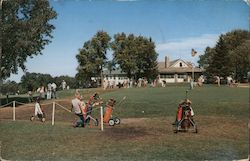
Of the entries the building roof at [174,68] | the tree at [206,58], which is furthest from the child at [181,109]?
the tree at [206,58]

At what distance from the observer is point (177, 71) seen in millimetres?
7477

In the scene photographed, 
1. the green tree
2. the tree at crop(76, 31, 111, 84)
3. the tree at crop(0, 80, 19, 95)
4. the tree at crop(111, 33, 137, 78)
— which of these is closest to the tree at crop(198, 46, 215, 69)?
the tree at crop(111, 33, 137, 78)

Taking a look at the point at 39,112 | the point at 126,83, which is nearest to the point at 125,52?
the point at 126,83

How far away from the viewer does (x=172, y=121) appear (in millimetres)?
7277

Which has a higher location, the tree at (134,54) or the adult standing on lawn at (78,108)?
the tree at (134,54)

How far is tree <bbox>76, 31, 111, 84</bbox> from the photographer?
23.5 ft

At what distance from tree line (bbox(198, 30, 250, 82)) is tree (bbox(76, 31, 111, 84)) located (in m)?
1.62

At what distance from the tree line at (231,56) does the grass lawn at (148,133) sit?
29cm

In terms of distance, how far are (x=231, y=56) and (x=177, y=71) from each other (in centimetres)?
102

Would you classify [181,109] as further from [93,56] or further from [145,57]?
[93,56]

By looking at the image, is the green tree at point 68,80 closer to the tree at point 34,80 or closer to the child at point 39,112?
the tree at point 34,80

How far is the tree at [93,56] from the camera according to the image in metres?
7.16

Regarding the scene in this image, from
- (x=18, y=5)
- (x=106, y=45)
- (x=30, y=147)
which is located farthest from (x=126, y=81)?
(x=18, y=5)

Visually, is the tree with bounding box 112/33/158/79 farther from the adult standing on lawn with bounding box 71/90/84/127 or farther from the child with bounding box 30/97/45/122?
the child with bounding box 30/97/45/122
